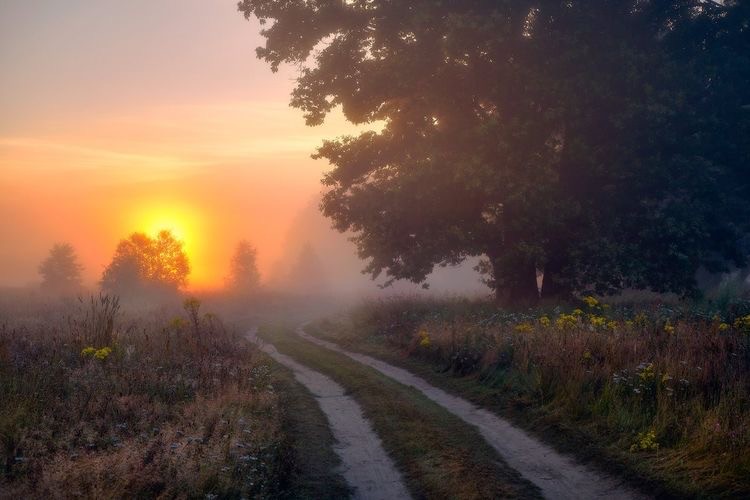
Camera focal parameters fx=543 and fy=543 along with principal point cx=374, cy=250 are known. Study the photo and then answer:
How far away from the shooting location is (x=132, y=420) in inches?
392

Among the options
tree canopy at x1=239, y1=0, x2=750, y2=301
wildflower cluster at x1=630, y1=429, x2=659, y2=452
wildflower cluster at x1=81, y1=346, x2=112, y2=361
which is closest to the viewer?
wildflower cluster at x1=630, y1=429, x2=659, y2=452

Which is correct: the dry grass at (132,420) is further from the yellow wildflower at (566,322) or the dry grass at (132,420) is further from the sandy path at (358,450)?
the yellow wildflower at (566,322)

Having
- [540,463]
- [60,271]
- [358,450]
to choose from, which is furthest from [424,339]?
[60,271]

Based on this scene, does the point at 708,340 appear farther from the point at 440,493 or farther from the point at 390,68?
the point at 390,68

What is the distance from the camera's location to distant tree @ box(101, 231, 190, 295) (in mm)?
65500

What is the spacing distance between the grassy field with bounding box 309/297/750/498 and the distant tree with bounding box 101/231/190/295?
56.1 m

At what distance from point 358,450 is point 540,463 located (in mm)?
3065

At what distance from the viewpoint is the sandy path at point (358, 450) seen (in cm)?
777

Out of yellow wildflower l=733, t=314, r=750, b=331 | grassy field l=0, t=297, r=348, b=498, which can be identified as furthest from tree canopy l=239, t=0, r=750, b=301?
grassy field l=0, t=297, r=348, b=498

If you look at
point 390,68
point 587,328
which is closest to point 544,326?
point 587,328

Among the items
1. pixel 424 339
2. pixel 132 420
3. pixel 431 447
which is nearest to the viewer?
pixel 431 447

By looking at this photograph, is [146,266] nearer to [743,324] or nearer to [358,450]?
[358,450]

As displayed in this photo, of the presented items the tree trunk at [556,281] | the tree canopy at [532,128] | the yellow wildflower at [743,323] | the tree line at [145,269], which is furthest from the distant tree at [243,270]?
the yellow wildflower at [743,323]

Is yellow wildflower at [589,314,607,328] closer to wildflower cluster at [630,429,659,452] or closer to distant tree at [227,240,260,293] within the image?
wildflower cluster at [630,429,659,452]
